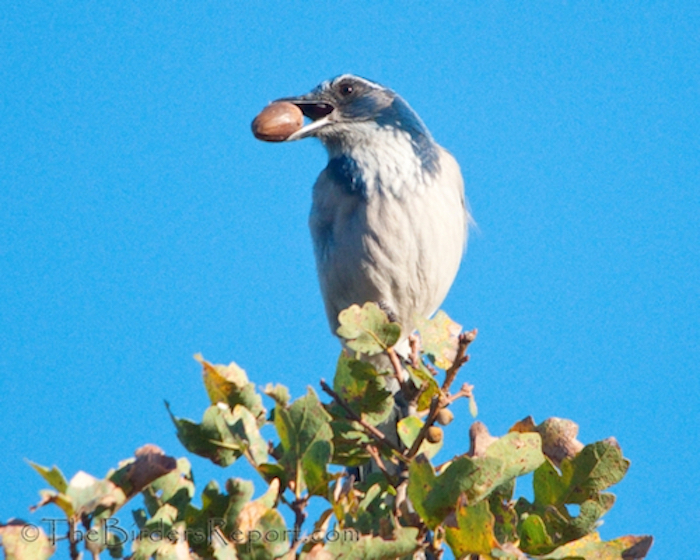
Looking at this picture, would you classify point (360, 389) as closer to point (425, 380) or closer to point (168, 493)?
point (425, 380)

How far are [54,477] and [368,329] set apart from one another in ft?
3.43

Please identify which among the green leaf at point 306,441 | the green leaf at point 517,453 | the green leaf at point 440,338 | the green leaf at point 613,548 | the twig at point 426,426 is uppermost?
the green leaf at point 440,338

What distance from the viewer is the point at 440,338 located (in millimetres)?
2830

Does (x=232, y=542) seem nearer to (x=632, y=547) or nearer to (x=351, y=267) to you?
(x=632, y=547)

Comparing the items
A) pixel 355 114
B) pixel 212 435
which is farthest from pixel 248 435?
pixel 355 114

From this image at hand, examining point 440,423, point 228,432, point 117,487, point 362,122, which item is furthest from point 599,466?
point 362,122

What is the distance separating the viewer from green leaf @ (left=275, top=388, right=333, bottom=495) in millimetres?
2365

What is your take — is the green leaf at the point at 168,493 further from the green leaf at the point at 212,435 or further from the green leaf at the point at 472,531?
the green leaf at the point at 472,531

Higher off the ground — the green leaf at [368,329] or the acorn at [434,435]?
the green leaf at [368,329]

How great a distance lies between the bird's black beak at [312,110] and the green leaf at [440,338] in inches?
130

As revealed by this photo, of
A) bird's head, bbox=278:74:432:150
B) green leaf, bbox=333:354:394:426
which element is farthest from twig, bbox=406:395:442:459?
bird's head, bbox=278:74:432:150

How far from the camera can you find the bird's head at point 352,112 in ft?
19.8

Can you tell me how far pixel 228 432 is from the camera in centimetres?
242

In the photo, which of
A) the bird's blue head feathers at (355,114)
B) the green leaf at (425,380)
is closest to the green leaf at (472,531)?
the green leaf at (425,380)
